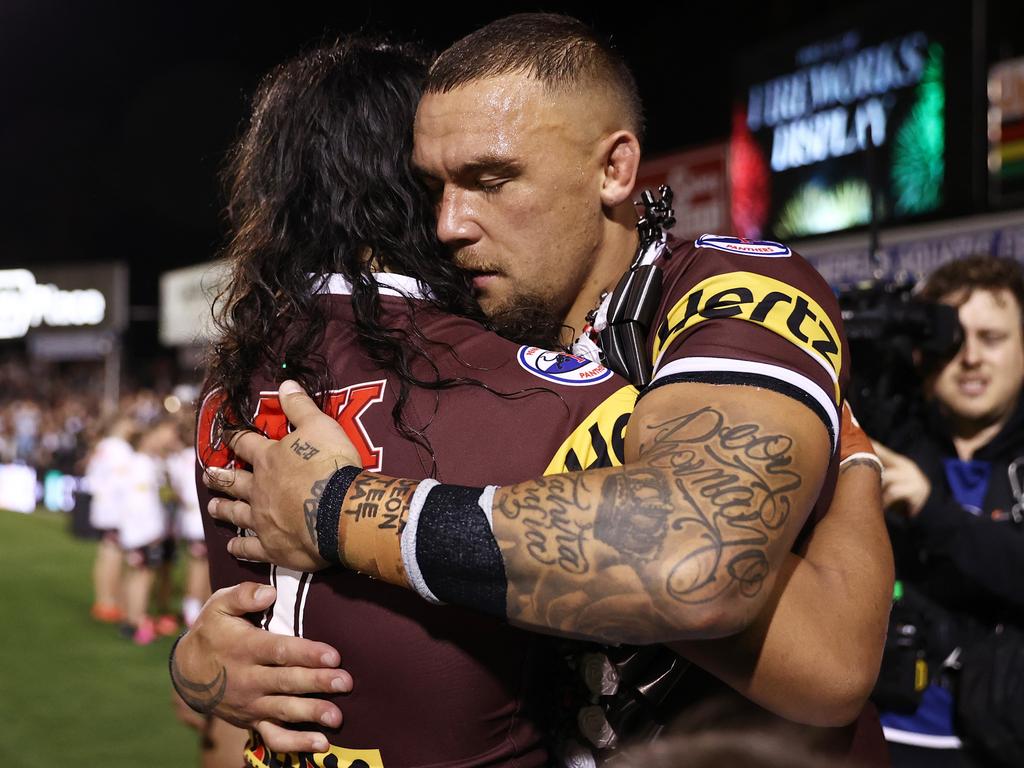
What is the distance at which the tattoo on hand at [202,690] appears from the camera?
1.50 meters

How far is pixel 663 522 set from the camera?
1077mm

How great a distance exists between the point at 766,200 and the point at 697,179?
1150 mm

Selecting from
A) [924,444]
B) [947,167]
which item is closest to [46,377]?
[947,167]

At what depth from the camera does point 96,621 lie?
7828 millimetres

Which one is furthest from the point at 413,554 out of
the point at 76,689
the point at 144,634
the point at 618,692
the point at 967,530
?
the point at 144,634

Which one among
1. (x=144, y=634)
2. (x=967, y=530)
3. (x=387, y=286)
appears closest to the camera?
(x=387, y=286)

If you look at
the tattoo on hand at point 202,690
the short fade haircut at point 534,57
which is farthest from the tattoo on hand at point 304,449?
the short fade haircut at point 534,57

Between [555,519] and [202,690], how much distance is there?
767 millimetres

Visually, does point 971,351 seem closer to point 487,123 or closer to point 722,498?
point 487,123

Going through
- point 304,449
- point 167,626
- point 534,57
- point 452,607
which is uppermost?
point 534,57

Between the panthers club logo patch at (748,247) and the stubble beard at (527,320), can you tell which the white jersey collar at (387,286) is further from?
the panthers club logo patch at (748,247)

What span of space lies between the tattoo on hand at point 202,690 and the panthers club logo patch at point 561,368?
680 millimetres

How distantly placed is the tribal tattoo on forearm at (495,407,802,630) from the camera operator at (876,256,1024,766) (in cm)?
157

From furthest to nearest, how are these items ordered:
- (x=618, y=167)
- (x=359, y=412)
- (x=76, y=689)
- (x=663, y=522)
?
1. (x=76, y=689)
2. (x=618, y=167)
3. (x=359, y=412)
4. (x=663, y=522)
